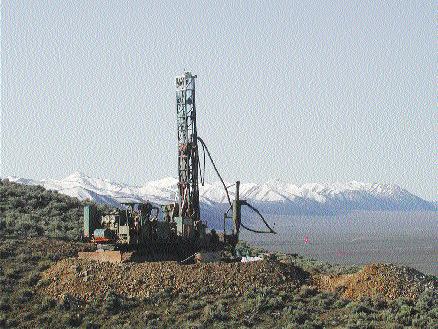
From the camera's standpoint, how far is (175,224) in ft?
149

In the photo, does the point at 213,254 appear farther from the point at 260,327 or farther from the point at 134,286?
the point at 260,327

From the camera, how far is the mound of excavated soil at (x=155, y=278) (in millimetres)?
37406

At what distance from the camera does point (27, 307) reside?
1431 inches

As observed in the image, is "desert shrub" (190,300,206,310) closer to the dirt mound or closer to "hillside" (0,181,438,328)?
"hillside" (0,181,438,328)

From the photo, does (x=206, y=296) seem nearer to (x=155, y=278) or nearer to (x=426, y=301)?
(x=155, y=278)

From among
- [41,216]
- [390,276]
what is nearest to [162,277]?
[390,276]

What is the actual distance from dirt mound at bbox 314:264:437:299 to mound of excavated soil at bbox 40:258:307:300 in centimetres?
217

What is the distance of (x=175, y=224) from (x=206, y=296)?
9179 millimetres

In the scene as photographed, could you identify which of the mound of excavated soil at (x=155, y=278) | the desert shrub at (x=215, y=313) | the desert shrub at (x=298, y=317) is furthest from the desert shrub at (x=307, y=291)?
the desert shrub at (x=215, y=313)

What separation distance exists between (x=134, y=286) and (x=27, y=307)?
16.3 ft

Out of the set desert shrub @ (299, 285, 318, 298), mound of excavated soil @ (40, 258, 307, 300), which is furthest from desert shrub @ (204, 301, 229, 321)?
desert shrub @ (299, 285, 318, 298)

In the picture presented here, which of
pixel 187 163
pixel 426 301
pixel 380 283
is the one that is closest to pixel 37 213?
pixel 187 163

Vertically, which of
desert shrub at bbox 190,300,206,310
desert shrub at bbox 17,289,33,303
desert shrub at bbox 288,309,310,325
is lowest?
desert shrub at bbox 288,309,310,325

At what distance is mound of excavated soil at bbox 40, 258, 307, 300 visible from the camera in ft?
123
